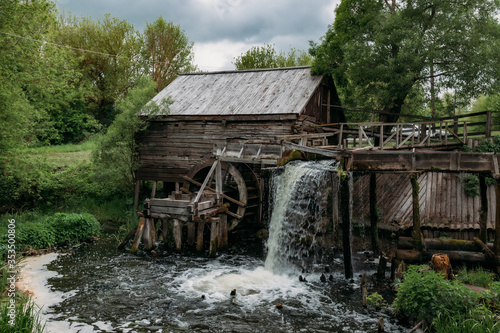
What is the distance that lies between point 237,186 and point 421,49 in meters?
9.42

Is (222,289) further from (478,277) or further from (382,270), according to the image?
(478,277)

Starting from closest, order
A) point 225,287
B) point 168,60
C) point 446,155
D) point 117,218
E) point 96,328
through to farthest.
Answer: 1. point 96,328
2. point 446,155
3. point 225,287
4. point 117,218
5. point 168,60

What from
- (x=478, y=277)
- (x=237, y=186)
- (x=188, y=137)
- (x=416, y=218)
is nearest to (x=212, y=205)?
(x=237, y=186)

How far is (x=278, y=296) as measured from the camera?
907cm

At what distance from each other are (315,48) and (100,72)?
20.3 meters

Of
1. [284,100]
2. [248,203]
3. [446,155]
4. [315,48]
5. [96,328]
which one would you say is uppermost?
[315,48]

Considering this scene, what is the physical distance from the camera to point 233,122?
53.0 feet

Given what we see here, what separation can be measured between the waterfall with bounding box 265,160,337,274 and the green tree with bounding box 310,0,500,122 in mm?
5991

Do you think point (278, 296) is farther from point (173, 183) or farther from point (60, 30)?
point (60, 30)

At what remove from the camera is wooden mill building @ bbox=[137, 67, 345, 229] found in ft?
49.3

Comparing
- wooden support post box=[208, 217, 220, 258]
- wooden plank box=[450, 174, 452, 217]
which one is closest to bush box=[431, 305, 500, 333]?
wooden plank box=[450, 174, 452, 217]

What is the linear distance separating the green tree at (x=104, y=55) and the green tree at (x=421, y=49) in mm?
20491

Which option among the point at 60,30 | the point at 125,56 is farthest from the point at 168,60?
the point at 60,30

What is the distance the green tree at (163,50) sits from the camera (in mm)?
32406
